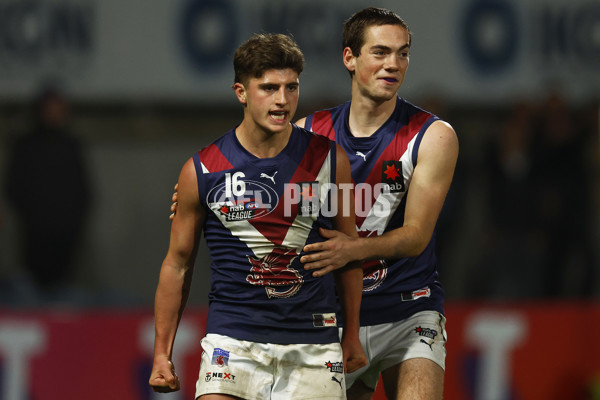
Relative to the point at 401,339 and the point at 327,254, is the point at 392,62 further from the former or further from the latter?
the point at 401,339

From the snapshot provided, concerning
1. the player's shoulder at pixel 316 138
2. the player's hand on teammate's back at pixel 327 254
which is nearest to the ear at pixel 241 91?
the player's shoulder at pixel 316 138

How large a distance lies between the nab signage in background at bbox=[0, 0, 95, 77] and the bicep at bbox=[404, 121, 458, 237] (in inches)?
218

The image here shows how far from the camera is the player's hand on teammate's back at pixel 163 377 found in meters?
4.28

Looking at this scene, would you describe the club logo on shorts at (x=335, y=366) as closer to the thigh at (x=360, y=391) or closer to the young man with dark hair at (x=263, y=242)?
the young man with dark hair at (x=263, y=242)

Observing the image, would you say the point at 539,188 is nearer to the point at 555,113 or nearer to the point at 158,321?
the point at 555,113

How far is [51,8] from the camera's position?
377 inches

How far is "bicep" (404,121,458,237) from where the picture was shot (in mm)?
4773

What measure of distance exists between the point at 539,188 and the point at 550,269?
29.5 inches

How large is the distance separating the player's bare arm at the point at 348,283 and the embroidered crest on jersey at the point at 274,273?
0.26m

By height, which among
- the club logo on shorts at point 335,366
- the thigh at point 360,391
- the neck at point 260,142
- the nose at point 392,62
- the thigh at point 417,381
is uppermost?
the nose at point 392,62

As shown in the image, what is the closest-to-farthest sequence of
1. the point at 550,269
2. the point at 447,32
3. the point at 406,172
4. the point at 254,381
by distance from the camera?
the point at 254,381, the point at 406,172, the point at 550,269, the point at 447,32

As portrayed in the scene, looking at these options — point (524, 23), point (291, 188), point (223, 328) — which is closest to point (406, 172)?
point (291, 188)

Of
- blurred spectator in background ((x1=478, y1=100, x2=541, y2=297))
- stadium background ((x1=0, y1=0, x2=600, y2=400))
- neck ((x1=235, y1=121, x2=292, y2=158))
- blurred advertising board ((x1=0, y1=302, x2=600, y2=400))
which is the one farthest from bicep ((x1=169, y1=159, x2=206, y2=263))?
blurred spectator in background ((x1=478, y1=100, x2=541, y2=297))

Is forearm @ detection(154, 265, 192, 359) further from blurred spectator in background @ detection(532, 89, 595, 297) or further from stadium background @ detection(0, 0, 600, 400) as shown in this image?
blurred spectator in background @ detection(532, 89, 595, 297)
